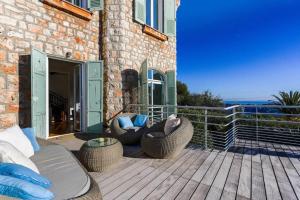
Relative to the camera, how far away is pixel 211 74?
72.7ft

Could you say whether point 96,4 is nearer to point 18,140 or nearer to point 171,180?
point 18,140

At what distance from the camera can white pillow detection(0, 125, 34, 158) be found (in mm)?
2416

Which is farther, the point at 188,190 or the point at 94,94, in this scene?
the point at 94,94

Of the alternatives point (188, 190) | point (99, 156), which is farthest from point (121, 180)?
point (188, 190)

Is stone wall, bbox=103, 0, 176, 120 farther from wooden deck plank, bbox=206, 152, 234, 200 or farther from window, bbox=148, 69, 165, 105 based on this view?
wooden deck plank, bbox=206, 152, 234, 200

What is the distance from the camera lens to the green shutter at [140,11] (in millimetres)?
6234

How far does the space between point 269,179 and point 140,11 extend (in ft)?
18.6

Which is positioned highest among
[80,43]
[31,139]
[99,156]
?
[80,43]

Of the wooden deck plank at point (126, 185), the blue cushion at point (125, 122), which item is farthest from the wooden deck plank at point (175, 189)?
the blue cushion at point (125, 122)

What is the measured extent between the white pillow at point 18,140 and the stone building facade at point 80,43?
66.8 inches

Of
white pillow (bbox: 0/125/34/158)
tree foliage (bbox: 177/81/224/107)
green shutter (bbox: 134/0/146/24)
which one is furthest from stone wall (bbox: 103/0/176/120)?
tree foliage (bbox: 177/81/224/107)

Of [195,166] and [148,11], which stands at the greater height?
[148,11]

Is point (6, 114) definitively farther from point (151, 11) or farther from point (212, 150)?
point (151, 11)

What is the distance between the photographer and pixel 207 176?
2877 millimetres
